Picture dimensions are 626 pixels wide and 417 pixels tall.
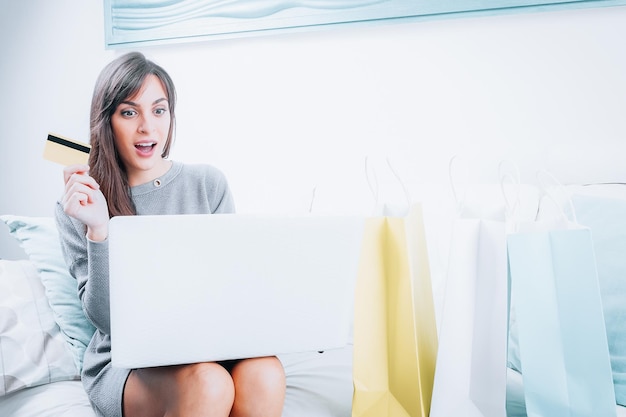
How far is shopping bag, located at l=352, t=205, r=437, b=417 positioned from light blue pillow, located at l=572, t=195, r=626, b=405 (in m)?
0.35

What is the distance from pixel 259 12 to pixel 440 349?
1282 mm

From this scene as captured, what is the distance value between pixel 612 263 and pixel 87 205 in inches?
42.0

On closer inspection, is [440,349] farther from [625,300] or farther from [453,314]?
[625,300]

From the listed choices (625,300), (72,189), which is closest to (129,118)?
(72,189)

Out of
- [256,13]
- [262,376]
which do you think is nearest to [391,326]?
[262,376]

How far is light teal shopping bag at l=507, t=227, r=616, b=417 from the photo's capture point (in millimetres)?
1001

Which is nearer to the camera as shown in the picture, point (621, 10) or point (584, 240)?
point (584, 240)

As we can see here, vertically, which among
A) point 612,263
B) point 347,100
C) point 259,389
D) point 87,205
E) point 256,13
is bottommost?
point 259,389

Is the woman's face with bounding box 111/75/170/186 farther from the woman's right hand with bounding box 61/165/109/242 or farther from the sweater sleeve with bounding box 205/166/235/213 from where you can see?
the woman's right hand with bounding box 61/165/109/242

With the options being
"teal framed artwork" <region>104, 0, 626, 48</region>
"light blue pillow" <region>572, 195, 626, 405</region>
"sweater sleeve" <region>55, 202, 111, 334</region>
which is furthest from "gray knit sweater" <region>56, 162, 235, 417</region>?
"light blue pillow" <region>572, 195, 626, 405</region>

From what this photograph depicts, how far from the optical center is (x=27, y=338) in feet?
4.22

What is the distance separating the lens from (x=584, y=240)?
1.01m

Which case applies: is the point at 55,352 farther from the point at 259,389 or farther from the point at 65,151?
the point at 259,389

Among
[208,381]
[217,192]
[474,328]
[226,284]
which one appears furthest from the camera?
[217,192]
